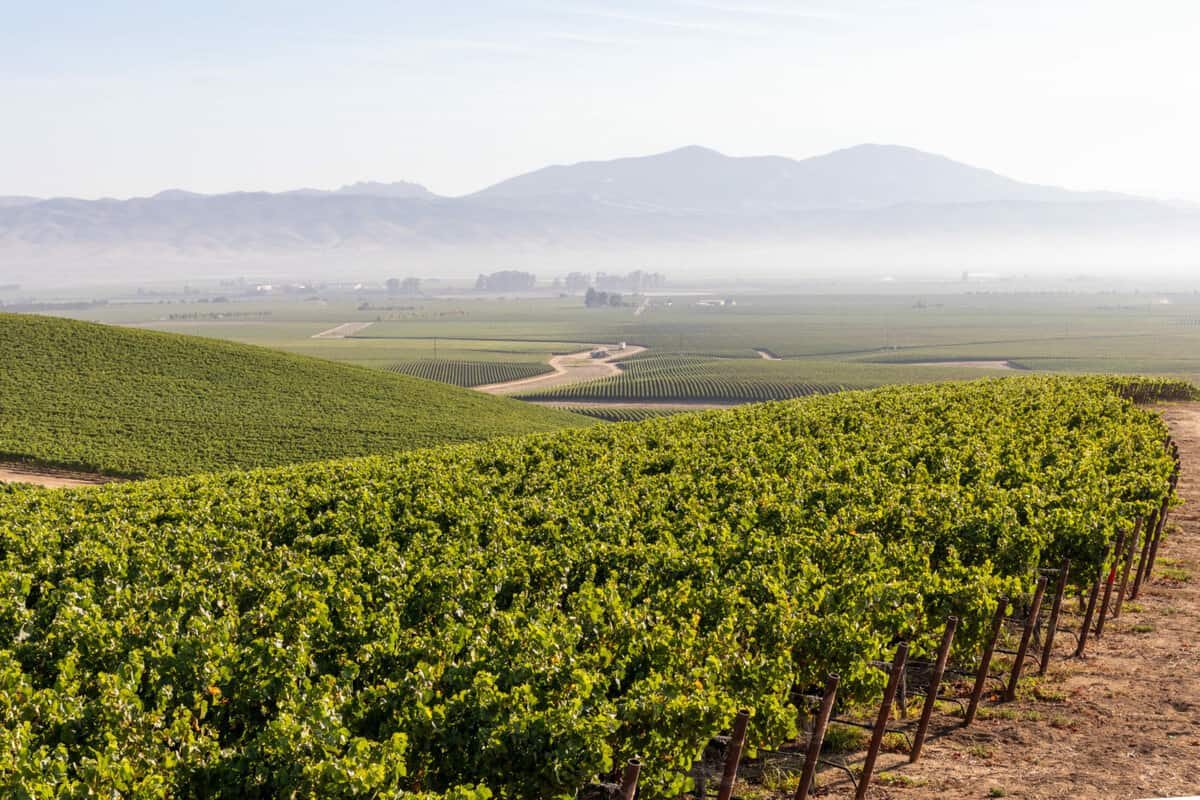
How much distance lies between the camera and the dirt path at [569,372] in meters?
129

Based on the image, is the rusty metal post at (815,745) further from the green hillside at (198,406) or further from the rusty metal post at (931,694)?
the green hillside at (198,406)

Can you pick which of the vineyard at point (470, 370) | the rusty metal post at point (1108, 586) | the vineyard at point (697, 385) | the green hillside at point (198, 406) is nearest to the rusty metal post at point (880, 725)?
the rusty metal post at point (1108, 586)

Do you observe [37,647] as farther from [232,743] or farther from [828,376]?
[828,376]

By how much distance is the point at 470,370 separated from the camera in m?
146

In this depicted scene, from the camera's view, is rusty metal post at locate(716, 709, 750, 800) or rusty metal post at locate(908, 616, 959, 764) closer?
rusty metal post at locate(716, 709, 750, 800)

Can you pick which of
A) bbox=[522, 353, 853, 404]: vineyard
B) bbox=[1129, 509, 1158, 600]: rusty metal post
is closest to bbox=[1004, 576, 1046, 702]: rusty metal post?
bbox=[1129, 509, 1158, 600]: rusty metal post

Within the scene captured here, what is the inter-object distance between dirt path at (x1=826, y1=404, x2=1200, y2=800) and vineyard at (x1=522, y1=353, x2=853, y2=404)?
97.1 m

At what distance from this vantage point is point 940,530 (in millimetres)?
17953

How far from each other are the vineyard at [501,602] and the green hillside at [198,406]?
89.7ft

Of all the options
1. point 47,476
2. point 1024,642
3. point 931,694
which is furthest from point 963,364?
point 931,694

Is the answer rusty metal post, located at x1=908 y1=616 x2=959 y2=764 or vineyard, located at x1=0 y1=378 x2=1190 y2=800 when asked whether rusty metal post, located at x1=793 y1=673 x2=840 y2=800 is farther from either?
rusty metal post, located at x1=908 y1=616 x2=959 y2=764

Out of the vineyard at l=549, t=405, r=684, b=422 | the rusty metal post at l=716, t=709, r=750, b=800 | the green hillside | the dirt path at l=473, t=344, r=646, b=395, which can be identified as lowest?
the vineyard at l=549, t=405, r=684, b=422

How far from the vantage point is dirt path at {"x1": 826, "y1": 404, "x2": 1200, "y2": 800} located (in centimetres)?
1212

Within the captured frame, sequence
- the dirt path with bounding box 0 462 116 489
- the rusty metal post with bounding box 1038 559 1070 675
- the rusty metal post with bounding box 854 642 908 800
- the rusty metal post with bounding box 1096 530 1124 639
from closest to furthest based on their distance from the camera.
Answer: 1. the rusty metal post with bounding box 854 642 908 800
2. the rusty metal post with bounding box 1038 559 1070 675
3. the rusty metal post with bounding box 1096 530 1124 639
4. the dirt path with bounding box 0 462 116 489
